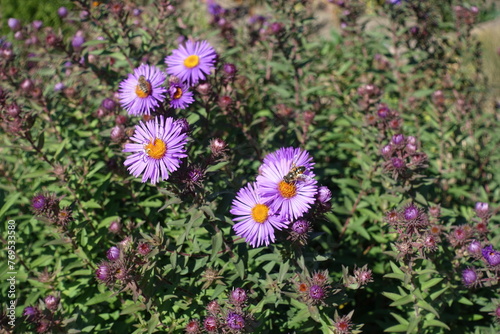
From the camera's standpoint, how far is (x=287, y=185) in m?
2.28

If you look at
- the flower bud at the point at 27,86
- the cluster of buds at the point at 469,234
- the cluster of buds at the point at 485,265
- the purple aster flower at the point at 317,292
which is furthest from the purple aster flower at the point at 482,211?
the flower bud at the point at 27,86

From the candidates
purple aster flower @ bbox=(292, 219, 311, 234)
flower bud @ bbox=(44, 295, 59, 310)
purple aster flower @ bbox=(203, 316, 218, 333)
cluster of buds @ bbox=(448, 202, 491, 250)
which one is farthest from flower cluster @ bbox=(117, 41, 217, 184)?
cluster of buds @ bbox=(448, 202, 491, 250)

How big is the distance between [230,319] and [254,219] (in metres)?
0.55

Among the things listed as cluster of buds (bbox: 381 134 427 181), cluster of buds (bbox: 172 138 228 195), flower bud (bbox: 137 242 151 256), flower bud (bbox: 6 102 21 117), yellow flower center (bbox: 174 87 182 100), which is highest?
flower bud (bbox: 6 102 21 117)

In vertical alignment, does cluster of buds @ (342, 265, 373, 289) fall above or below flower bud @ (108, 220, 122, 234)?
below

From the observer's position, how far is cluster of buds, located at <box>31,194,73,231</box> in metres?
2.71

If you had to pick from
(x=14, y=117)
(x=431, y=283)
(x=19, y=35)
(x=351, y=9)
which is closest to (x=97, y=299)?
(x=14, y=117)

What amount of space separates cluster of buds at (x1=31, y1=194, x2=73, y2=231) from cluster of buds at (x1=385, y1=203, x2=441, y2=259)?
6.90 feet

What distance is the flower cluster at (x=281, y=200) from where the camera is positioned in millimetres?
2281

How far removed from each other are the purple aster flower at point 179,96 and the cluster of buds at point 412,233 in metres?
1.48

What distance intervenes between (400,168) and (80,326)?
2.43 m

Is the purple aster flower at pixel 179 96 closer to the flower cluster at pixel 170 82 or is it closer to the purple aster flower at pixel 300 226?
the flower cluster at pixel 170 82

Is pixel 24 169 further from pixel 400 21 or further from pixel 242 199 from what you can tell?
pixel 400 21

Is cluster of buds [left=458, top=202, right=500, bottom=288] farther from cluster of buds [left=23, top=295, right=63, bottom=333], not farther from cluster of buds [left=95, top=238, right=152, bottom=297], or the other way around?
cluster of buds [left=23, top=295, right=63, bottom=333]
